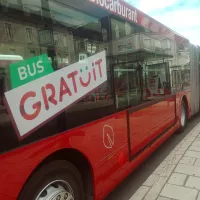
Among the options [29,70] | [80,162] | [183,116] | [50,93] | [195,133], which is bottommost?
[195,133]

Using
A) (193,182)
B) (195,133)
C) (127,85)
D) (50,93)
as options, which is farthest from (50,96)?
(195,133)

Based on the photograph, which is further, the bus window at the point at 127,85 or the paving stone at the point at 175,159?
the paving stone at the point at 175,159

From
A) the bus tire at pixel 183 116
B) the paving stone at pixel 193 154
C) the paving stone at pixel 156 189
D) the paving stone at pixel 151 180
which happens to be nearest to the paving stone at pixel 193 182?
the paving stone at pixel 156 189

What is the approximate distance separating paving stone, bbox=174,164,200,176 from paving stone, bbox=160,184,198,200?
54 centimetres

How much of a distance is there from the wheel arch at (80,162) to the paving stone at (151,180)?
4.08 feet

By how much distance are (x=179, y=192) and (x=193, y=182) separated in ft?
1.29

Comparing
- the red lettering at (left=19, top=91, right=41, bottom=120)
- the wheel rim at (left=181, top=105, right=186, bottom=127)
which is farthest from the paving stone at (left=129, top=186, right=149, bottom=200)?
the wheel rim at (left=181, top=105, right=186, bottom=127)

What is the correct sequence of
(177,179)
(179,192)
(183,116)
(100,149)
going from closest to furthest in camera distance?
(100,149) → (179,192) → (177,179) → (183,116)

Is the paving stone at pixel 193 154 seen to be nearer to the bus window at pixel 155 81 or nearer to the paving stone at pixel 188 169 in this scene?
the paving stone at pixel 188 169

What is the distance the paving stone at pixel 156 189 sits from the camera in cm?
310

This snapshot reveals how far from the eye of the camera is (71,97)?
220 centimetres

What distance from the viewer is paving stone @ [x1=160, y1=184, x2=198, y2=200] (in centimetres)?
303

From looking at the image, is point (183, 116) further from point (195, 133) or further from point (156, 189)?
point (156, 189)

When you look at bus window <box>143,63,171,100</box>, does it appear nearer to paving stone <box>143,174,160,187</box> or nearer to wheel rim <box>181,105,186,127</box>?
paving stone <box>143,174,160,187</box>
